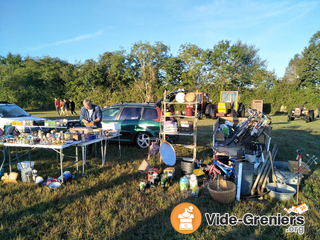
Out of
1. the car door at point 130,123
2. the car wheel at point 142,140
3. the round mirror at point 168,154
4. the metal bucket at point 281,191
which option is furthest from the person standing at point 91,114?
the metal bucket at point 281,191

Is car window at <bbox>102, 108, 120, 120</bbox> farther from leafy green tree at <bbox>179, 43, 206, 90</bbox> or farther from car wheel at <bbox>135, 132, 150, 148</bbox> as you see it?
leafy green tree at <bbox>179, 43, 206, 90</bbox>

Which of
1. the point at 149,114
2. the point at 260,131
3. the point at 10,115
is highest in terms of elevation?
the point at 149,114

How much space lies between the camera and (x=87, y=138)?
15.4ft

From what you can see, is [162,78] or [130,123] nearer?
[130,123]

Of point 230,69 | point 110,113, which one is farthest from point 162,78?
point 110,113

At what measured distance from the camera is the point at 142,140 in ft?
22.8

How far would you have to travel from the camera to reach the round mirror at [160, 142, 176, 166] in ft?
16.5

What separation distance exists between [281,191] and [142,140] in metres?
4.41

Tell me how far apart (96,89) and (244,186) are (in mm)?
30560

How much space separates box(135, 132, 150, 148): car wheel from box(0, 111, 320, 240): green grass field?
2135 mm

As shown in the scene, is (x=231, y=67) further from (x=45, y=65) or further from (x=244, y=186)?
(x=45, y=65)

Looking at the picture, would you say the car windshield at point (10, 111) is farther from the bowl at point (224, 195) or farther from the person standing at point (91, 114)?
the bowl at point (224, 195)

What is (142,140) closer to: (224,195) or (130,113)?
(130,113)

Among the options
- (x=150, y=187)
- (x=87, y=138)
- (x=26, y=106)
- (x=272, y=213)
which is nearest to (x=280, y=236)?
(x=272, y=213)
